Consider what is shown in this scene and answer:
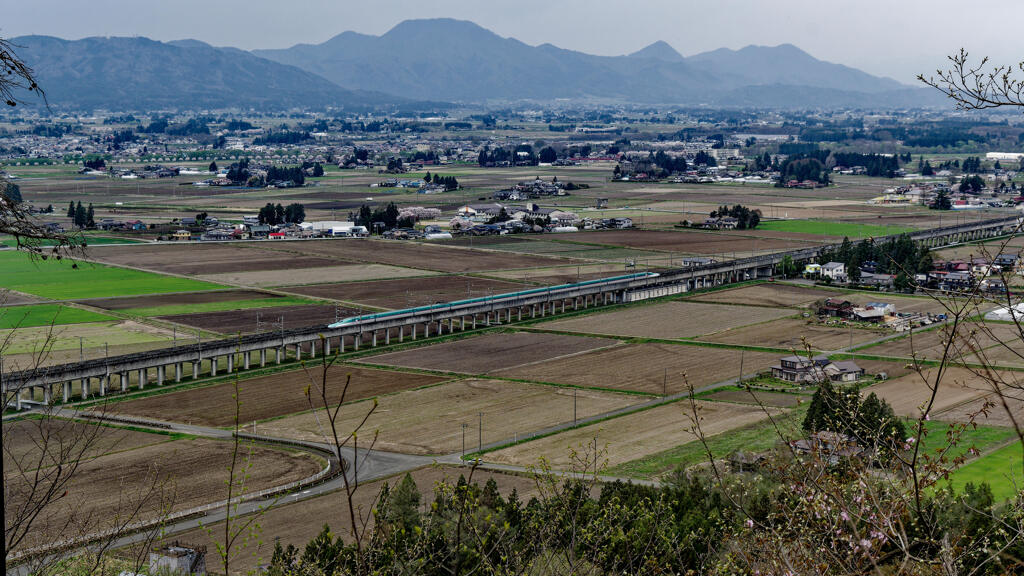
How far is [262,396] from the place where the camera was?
4103 cm

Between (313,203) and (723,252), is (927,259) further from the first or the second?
(313,203)

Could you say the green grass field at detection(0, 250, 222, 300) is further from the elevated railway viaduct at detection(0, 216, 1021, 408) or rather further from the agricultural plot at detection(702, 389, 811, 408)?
the agricultural plot at detection(702, 389, 811, 408)

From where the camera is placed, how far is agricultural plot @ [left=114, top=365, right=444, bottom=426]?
38.0 metres

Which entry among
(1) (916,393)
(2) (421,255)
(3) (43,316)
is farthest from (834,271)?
(3) (43,316)

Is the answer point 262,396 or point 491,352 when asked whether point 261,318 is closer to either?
point 491,352

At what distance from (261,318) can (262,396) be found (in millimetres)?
13576

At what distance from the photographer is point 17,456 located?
32000 mm

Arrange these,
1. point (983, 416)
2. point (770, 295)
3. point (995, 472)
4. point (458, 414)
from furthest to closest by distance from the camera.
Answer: point (770, 295) < point (458, 414) < point (983, 416) < point (995, 472)

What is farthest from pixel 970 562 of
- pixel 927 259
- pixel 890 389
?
pixel 927 259

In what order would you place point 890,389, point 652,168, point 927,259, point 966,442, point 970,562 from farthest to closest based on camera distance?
point 652,168
point 927,259
point 890,389
point 966,442
point 970,562

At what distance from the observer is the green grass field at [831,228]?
303 feet

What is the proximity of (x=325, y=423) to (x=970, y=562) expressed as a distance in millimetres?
23001

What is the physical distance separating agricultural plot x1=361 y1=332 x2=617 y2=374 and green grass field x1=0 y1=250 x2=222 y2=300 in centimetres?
1978

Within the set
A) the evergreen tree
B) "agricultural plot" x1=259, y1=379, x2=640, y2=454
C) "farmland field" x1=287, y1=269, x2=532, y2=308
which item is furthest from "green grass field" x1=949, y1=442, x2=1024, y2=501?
the evergreen tree
